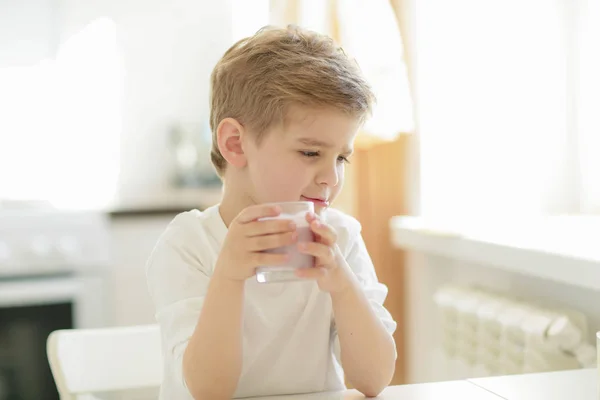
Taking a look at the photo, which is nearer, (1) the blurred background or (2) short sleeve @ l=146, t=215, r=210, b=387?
(2) short sleeve @ l=146, t=215, r=210, b=387

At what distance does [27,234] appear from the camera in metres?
2.86

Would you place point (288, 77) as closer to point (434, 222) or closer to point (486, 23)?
point (434, 222)

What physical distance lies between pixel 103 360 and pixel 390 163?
4.16 feet

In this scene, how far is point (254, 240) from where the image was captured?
972 millimetres

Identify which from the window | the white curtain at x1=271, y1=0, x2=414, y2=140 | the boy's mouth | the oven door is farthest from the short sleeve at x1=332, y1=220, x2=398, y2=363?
the window

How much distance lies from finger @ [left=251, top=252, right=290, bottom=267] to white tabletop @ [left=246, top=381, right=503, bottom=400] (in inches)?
7.4

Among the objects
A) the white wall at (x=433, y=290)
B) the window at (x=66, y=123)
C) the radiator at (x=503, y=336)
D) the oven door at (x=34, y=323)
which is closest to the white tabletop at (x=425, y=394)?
the radiator at (x=503, y=336)

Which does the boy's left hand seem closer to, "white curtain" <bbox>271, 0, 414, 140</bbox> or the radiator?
the radiator

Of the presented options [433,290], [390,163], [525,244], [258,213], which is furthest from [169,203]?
[258,213]

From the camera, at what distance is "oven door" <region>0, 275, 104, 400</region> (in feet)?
9.11

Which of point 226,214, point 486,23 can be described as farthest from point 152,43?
point 226,214

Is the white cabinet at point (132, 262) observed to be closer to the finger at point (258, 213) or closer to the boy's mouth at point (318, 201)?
the boy's mouth at point (318, 201)

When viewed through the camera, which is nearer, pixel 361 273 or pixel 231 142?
pixel 231 142

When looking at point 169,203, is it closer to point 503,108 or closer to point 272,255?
point 503,108
